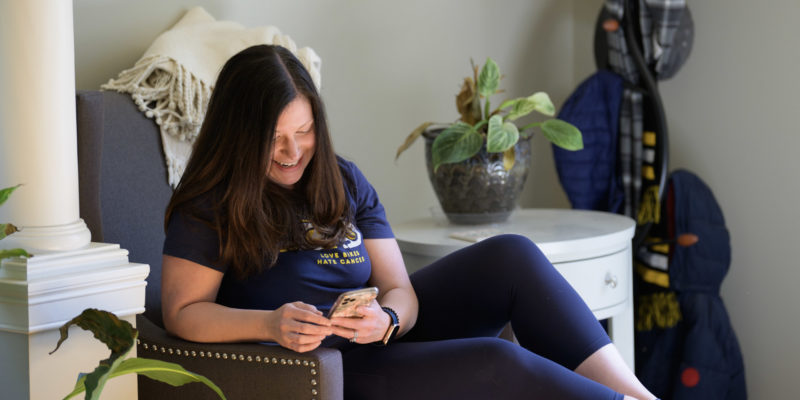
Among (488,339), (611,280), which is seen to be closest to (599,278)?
(611,280)

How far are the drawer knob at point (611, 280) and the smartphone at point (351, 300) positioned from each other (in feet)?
2.54

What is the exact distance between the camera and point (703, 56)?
8.14 ft

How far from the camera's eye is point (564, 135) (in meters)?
1.97

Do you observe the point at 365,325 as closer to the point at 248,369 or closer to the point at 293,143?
the point at 248,369

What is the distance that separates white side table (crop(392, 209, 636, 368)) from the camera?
6.04 feet

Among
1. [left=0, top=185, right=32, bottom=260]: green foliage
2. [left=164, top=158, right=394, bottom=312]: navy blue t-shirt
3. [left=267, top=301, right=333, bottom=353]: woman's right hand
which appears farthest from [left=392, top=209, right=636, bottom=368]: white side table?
[left=0, top=185, right=32, bottom=260]: green foliage

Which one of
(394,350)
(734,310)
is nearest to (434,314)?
(394,350)

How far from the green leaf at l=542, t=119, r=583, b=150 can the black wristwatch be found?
682 mm

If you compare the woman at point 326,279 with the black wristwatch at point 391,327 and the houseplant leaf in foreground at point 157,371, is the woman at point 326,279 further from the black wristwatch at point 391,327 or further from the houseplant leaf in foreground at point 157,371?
the houseplant leaf in foreground at point 157,371

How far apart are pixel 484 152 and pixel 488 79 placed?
6.5 inches

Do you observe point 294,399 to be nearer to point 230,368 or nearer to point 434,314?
point 230,368

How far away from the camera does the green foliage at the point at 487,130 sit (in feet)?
6.26

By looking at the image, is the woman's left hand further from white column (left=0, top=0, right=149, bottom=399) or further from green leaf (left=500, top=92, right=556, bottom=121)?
green leaf (left=500, top=92, right=556, bottom=121)

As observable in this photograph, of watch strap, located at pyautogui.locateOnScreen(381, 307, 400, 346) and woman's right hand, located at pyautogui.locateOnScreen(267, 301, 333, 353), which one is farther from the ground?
woman's right hand, located at pyautogui.locateOnScreen(267, 301, 333, 353)
